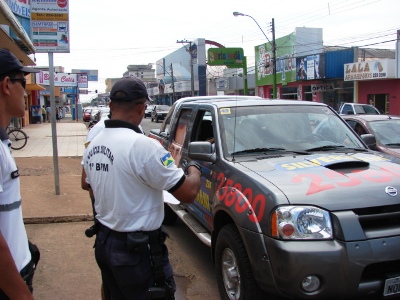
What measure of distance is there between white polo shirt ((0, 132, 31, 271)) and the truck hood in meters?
1.69

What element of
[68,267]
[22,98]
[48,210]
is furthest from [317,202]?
[48,210]

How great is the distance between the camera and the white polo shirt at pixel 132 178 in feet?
7.24

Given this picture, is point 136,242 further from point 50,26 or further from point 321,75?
point 321,75

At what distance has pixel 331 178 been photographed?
10.3ft

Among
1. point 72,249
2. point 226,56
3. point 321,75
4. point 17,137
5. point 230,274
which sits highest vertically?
point 226,56

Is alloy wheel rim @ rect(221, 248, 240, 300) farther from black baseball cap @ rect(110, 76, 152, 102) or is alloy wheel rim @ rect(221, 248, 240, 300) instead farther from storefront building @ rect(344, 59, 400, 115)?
storefront building @ rect(344, 59, 400, 115)

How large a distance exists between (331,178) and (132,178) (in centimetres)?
164

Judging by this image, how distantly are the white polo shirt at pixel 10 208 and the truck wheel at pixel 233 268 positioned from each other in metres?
1.69

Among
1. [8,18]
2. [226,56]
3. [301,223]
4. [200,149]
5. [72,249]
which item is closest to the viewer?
[301,223]

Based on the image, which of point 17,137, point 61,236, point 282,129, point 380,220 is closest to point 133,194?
point 380,220

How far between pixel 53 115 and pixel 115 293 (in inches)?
192

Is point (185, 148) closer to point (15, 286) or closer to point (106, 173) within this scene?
point (106, 173)

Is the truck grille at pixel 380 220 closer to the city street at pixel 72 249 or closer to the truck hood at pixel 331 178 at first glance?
the truck hood at pixel 331 178

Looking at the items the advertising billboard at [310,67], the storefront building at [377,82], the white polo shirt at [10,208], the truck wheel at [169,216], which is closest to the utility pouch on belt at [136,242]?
the white polo shirt at [10,208]
